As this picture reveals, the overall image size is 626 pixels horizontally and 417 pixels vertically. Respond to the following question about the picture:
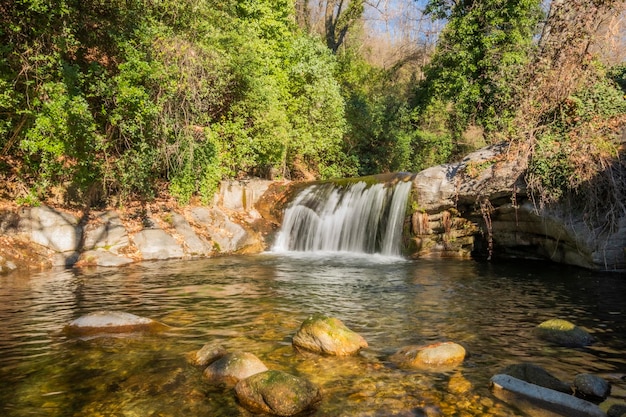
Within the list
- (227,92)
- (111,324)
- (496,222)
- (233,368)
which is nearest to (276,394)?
(233,368)

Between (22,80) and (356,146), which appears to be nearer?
(22,80)

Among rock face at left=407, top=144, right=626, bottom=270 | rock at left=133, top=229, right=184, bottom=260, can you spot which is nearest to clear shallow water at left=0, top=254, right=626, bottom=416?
rock face at left=407, top=144, right=626, bottom=270

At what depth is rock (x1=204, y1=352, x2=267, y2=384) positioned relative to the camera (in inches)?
187

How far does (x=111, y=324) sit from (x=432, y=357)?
14.7 ft

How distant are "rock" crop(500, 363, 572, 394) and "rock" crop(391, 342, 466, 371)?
0.58 m

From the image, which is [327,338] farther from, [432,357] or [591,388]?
[591,388]

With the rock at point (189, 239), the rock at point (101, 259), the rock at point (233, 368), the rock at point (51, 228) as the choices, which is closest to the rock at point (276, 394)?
the rock at point (233, 368)

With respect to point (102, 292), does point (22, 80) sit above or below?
above

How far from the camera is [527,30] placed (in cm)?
2166

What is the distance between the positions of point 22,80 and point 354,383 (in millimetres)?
12100

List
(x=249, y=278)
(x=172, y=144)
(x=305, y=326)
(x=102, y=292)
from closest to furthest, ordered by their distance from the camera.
Result: (x=305, y=326) < (x=102, y=292) < (x=249, y=278) < (x=172, y=144)

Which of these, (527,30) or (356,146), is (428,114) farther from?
(527,30)

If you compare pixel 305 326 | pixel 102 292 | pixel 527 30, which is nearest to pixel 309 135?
pixel 527 30

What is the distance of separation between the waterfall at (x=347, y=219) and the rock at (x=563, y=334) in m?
8.84
